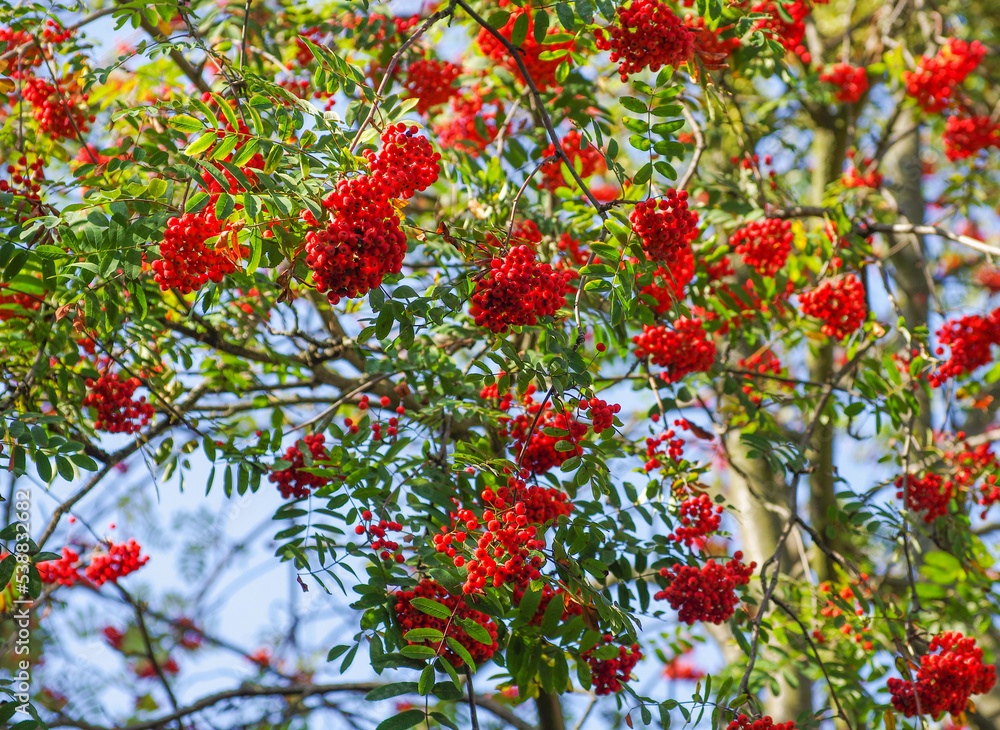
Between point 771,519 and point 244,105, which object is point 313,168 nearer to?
point 244,105

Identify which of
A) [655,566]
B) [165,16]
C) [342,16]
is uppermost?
[342,16]

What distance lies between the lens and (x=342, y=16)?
4.21 meters

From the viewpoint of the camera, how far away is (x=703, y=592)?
290 cm

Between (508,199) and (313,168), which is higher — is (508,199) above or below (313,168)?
above

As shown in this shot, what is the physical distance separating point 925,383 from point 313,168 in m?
3.23

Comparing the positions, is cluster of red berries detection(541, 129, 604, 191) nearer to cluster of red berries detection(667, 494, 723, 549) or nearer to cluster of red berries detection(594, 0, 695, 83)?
cluster of red berries detection(594, 0, 695, 83)

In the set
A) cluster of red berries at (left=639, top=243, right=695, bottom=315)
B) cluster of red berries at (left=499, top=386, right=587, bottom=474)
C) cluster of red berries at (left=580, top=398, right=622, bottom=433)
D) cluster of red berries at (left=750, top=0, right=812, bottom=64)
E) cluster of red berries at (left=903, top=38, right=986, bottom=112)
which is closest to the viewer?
cluster of red berries at (left=580, top=398, right=622, bottom=433)

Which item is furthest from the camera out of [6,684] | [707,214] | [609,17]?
[707,214]

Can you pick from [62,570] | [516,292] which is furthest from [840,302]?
[62,570]

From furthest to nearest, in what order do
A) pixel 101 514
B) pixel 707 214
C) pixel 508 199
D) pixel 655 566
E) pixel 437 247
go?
pixel 101 514 → pixel 707 214 → pixel 508 199 → pixel 437 247 → pixel 655 566

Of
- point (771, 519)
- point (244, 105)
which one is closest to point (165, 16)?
point (244, 105)

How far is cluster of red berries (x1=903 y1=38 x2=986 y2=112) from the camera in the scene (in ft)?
16.4

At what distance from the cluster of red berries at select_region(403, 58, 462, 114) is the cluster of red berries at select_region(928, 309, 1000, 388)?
2.74 m

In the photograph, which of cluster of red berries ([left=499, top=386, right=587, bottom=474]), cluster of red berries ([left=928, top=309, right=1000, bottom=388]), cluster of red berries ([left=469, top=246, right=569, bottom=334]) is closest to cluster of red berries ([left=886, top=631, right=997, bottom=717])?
cluster of red berries ([left=928, top=309, right=1000, bottom=388])
